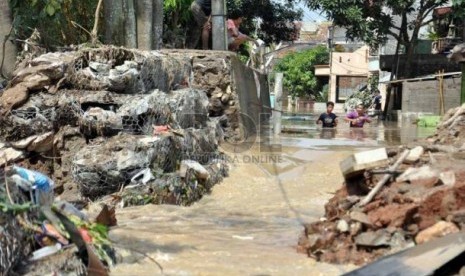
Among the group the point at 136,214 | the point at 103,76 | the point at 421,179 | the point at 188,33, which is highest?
the point at 188,33

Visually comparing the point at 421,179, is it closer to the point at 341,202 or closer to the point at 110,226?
the point at 341,202

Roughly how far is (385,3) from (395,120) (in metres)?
3.80

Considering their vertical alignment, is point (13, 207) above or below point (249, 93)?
below

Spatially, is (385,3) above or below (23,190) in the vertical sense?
above

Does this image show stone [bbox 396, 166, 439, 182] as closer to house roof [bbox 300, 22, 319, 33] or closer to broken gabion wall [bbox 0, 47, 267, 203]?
broken gabion wall [bbox 0, 47, 267, 203]

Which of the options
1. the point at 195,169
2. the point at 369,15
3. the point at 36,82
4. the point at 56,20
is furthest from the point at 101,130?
the point at 369,15

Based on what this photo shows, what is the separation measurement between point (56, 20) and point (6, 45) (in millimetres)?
2463

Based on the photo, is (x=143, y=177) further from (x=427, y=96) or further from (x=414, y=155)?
(x=427, y=96)

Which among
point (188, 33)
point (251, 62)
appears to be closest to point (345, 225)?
point (251, 62)

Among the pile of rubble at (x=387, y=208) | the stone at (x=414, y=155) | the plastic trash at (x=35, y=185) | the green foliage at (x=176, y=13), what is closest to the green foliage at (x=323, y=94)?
the green foliage at (x=176, y=13)

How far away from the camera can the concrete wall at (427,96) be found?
59.5 ft

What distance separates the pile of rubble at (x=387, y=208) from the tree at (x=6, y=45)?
19.7ft

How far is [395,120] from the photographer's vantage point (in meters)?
20.9

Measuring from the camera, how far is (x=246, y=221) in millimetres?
6539
